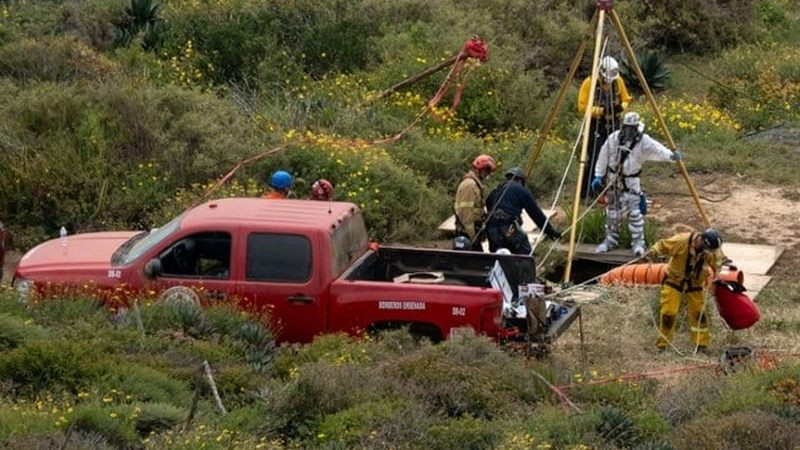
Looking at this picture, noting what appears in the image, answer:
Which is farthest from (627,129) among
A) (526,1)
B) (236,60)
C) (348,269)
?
(526,1)

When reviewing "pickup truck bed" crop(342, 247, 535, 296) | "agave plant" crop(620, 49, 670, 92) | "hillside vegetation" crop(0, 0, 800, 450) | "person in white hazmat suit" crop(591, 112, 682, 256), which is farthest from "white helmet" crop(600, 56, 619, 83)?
"agave plant" crop(620, 49, 670, 92)

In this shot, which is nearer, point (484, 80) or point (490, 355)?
point (490, 355)

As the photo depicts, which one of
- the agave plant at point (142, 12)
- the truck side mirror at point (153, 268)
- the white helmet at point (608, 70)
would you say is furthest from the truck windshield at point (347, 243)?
the agave plant at point (142, 12)

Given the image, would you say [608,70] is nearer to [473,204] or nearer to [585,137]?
[585,137]

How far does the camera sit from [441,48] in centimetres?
2297

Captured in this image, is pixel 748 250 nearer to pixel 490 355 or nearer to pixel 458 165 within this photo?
pixel 458 165

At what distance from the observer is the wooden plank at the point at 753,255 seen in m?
16.5

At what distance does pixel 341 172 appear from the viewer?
59.1ft

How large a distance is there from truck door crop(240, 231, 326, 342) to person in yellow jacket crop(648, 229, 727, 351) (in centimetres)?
330

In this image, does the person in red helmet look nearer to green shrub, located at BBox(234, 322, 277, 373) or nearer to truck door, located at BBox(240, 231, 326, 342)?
truck door, located at BBox(240, 231, 326, 342)

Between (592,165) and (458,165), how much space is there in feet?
6.36

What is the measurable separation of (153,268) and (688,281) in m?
4.87

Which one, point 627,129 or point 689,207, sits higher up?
point 627,129

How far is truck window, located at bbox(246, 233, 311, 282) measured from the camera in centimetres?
1262
